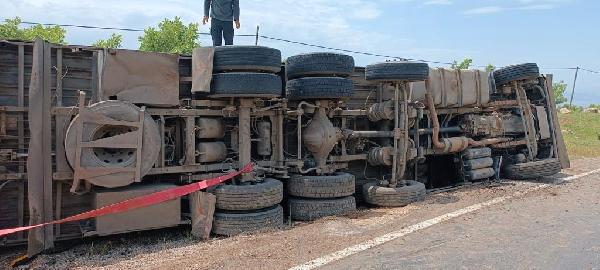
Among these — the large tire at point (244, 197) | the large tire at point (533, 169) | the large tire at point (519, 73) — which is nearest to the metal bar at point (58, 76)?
the large tire at point (244, 197)

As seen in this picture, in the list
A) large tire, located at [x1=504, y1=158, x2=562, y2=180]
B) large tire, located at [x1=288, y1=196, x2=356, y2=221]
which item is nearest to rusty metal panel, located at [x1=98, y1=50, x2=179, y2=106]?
large tire, located at [x1=288, y1=196, x2=356, y2=221]

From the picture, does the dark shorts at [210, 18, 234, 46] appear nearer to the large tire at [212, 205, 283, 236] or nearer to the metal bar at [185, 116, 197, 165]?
the metal bar at [185, 116, 197, 165]

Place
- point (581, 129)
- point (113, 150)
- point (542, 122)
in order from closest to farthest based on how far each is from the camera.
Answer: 1. point (113, 150)
2. point (542, 122)
3. point (581, 129)

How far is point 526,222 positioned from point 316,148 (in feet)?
9.19

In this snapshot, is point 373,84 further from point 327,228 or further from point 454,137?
point 327,228

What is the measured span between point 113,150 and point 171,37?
28261 mm

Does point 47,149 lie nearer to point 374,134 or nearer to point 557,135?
point 374,134

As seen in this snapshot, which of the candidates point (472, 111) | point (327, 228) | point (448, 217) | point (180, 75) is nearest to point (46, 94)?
point (180, 75)

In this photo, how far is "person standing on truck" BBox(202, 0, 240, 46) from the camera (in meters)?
8.16

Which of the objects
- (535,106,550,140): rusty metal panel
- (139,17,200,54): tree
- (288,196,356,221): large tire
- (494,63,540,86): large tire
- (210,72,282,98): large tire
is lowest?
(288,196,356,221): large tire

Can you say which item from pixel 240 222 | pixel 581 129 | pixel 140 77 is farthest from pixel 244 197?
pixel 581 129

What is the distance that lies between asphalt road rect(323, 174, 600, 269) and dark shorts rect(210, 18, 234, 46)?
15.4 feet

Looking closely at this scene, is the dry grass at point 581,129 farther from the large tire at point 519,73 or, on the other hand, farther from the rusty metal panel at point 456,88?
the rusty metal panel at point 456,88

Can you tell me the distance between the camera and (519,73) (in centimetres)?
1012
